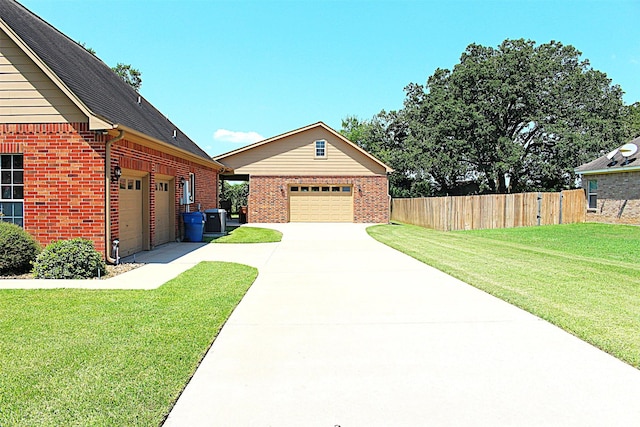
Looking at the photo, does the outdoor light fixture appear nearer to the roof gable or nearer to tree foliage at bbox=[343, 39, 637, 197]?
the roof gable

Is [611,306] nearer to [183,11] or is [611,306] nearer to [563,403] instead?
[563,403]

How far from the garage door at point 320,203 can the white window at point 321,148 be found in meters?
1.84

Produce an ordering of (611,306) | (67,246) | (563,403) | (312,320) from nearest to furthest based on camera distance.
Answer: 1. (563,403)
2. (312,320)
3. (611,306)
4. (67,246)

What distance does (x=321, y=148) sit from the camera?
2634 centimetres

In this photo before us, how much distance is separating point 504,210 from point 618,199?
547cm

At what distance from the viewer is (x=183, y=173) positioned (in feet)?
52.0

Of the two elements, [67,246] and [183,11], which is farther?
[183,11]

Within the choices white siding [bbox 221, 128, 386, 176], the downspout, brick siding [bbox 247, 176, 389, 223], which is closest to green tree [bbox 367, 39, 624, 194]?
brick siding [bbox 247, 176, 389, 223]

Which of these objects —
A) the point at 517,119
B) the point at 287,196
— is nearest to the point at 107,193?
the point at 287,196

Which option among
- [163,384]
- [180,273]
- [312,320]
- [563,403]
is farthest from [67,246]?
[563,403]

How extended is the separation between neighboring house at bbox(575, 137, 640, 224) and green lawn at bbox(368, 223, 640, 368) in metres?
5.22

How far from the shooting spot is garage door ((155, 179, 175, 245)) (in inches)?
542

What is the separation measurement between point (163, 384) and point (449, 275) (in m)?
6.54

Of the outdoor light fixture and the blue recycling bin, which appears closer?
the outdoor light fixture
